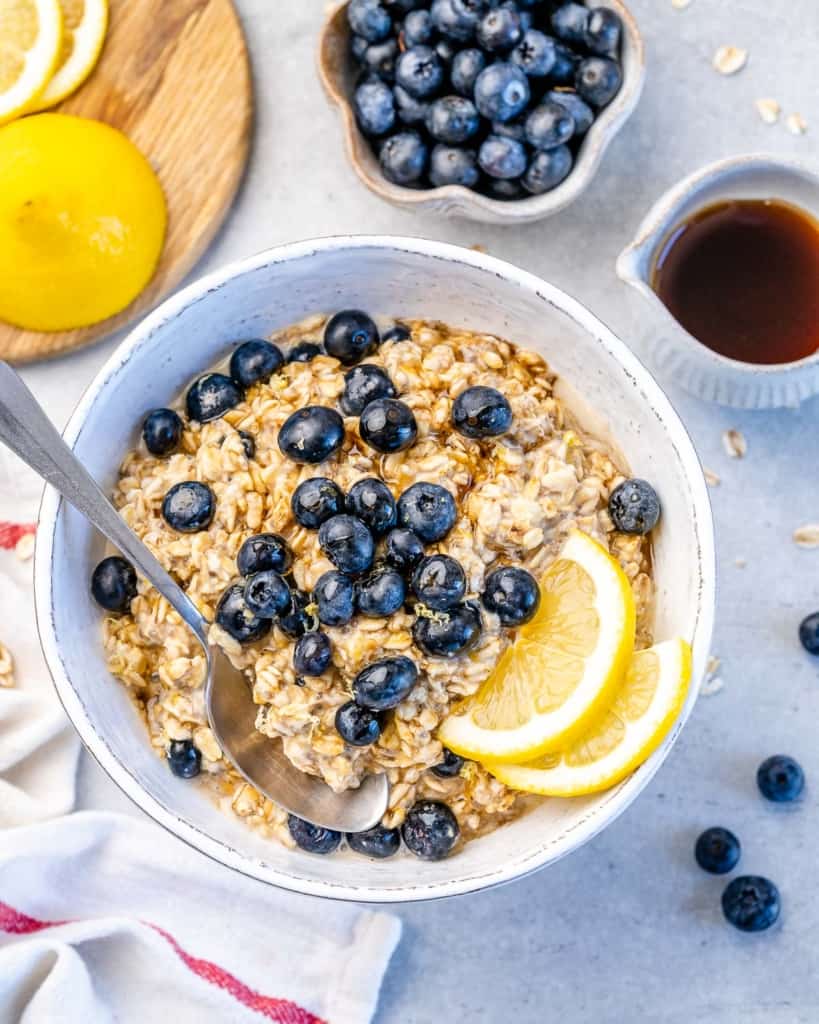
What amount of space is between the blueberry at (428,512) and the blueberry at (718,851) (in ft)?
2.42

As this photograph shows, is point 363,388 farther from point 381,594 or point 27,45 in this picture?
point 27,45

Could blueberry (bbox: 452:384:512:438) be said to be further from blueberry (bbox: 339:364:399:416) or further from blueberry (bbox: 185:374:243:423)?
blueberry (bbox: 185:374:243:423)

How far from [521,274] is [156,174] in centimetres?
68

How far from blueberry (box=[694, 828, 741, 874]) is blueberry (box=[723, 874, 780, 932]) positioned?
32mm

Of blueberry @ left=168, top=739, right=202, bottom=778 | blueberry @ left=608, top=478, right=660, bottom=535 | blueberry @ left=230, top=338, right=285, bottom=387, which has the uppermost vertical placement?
blueberry @ left=230, top=338, right=285, bottom=387

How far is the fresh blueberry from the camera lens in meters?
1.26

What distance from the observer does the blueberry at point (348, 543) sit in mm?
1258

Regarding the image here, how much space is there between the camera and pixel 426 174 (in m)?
1.75

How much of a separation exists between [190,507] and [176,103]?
761 millimetres

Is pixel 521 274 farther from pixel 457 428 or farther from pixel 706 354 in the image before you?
pixel 706 354

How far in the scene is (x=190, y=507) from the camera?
1.36 meters

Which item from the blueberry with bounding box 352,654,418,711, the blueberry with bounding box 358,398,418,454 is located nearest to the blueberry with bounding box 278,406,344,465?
the blueberry with bounding box 358,398,418,454

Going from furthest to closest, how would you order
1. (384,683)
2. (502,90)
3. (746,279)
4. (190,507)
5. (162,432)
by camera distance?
(746,279) < (502,90) < (162,432) < (190,507) < (384,683)

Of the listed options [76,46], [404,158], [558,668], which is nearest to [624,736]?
[558,668]
